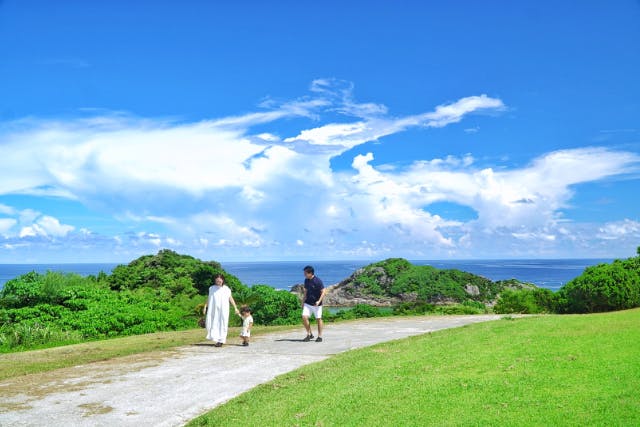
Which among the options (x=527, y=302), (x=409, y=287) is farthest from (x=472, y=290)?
(x=527, y=302)

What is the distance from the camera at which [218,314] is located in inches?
593

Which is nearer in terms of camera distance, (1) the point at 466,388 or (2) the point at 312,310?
(1) the point at 466,388

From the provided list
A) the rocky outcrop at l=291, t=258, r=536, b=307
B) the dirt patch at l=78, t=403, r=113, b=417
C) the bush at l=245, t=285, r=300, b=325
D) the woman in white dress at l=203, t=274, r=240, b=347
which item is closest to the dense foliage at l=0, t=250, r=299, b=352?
the bush at l=245, t=285, r=300, b=325

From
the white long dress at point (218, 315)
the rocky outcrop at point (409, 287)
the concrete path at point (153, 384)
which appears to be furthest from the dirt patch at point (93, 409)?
the rocky outcrop at point (409, 287)

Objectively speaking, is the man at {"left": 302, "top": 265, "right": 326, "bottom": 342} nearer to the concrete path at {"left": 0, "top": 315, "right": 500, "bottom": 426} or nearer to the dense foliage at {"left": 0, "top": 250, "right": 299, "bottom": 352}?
the concrete path at {"left": 0, "top": 315, "right": 500, "bottom": 426}

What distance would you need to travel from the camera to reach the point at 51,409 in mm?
8422

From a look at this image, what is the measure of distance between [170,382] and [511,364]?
620 cm

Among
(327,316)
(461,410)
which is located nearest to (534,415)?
(461,410)

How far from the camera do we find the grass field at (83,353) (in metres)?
12.2

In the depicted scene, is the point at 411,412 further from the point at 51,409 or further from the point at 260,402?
the point at 51,409

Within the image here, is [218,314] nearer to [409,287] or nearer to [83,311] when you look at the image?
[83,311]

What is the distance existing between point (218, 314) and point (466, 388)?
839cm

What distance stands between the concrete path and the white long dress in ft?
1.37

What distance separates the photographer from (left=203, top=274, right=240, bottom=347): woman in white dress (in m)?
15.0
